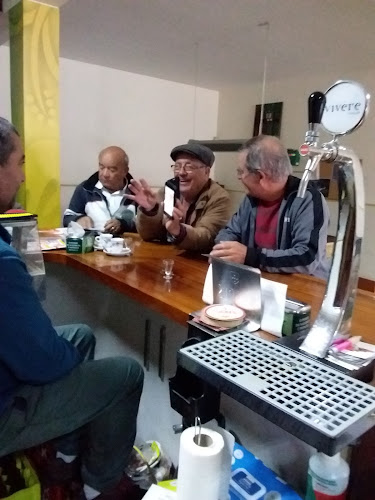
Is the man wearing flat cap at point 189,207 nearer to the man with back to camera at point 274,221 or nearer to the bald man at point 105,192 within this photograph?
the man with back to camera at point 274,221

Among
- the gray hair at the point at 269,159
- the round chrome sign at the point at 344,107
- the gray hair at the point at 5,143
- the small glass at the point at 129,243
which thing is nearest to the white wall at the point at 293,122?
the gray hair at the point at 269,159

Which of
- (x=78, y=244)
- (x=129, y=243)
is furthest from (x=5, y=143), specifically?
(x=129, y=243)

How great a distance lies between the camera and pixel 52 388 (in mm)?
1117

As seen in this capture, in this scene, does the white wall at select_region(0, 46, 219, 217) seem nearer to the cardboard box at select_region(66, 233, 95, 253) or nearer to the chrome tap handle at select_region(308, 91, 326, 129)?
the cardboard box at select_region(66, 233, 95, 253)

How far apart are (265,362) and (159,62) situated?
3882mm

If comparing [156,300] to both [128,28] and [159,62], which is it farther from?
[159,62]

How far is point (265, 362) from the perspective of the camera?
81cm

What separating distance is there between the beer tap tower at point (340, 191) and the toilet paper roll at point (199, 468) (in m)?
0.29

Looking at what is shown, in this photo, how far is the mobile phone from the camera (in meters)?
0.98

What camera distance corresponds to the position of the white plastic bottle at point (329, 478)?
2.80 ft

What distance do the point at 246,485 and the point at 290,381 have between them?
0.43m

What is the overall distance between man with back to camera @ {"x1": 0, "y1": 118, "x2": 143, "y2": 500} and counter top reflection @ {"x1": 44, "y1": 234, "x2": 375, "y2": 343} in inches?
9.6

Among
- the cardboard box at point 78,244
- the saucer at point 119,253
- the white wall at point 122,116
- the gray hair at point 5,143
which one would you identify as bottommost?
the saucer at point 119,253

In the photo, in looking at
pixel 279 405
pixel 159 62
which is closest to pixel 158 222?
pixel 279 405
